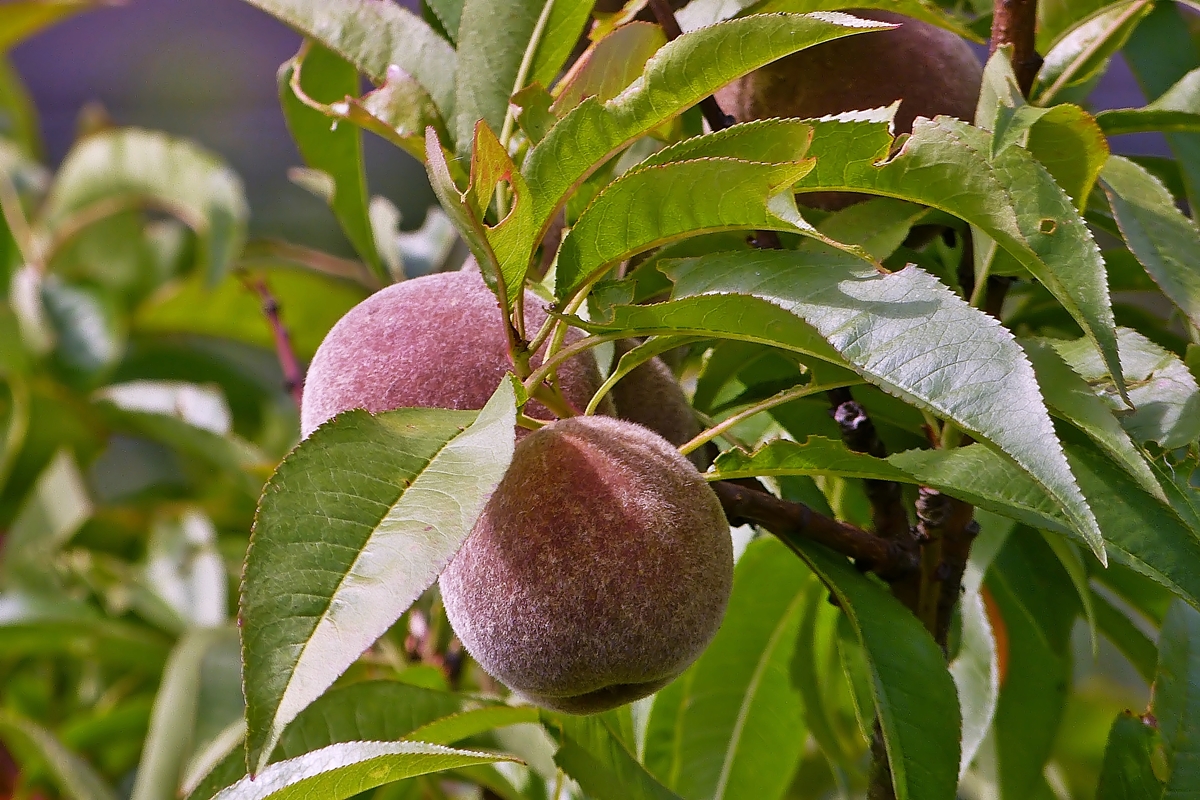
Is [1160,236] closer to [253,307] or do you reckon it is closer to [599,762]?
[599,762]

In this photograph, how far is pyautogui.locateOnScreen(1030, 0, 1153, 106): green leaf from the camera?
2.00ft

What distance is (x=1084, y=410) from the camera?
0.44 metres

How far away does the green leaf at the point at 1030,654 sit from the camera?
27.4 inches

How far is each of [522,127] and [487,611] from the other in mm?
220

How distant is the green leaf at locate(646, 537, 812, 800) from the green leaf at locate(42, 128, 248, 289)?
101 cm

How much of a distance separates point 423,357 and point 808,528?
0.20 metres

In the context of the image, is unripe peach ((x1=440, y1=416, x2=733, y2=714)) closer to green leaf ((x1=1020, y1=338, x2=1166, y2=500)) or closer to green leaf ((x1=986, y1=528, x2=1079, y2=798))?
green leaf ((x1=1020, y1=338, x2=1166, y2=500))

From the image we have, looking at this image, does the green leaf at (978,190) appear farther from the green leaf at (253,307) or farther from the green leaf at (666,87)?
the green leaf at (253,307)

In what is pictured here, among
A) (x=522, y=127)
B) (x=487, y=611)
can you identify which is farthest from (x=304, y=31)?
(x=487, y=611)

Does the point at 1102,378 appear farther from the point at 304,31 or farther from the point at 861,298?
the point at 304,31

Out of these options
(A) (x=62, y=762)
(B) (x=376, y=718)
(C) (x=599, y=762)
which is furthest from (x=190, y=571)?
(C) (x=599, y=762)

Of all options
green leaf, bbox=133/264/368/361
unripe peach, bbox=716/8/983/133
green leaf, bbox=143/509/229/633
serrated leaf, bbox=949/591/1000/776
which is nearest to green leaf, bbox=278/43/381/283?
unripe peach, bbox=716/8/983/133

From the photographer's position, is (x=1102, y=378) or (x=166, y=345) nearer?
(x=1102, y=378)

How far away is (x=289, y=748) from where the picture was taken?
62 cm
